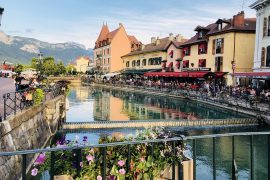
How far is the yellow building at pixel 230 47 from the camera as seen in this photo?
4991 cm

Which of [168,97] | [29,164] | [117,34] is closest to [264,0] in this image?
[168,97]

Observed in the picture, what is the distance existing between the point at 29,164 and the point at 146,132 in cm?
1026

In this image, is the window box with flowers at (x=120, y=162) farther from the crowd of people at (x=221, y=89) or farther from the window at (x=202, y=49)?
the window at (x=202, y=49)

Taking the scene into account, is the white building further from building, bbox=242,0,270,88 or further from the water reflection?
the water reflection

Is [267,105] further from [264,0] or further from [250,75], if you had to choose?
[264,0]

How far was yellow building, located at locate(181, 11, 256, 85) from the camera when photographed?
49.9 metres

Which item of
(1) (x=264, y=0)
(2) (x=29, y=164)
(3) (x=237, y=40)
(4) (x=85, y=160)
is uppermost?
(1) (x=264, y=0)

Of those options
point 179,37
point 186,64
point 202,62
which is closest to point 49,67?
point 179,37

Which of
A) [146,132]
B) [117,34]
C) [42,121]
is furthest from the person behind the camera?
[117,34]

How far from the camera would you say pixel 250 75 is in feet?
123

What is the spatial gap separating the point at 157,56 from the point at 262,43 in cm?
3854

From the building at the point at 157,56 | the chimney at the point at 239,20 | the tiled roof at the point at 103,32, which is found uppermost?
the tiled roof at the point at 103,32

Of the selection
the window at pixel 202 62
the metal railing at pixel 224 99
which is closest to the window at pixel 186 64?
the window at pixel 202 62

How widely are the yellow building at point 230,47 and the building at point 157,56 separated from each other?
12885 mm
